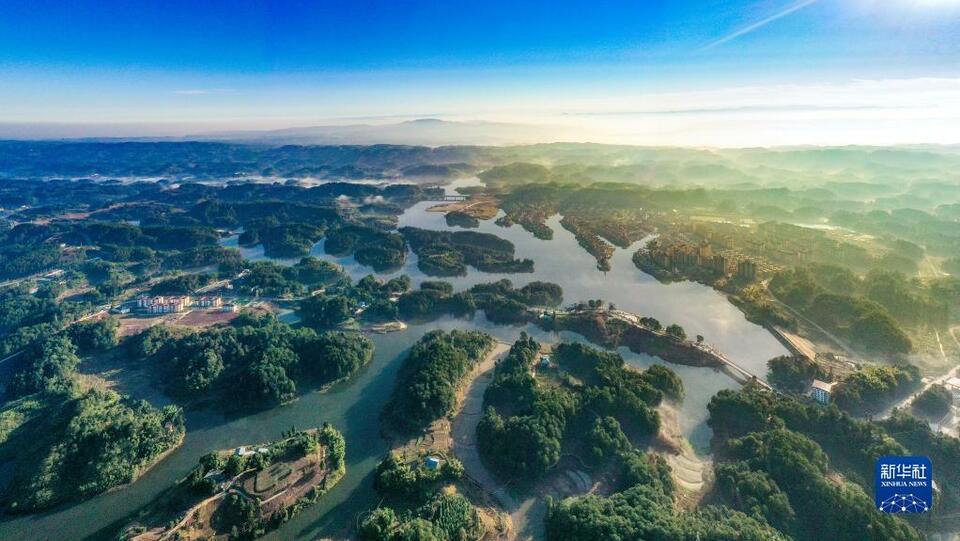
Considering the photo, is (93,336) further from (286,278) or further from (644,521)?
(644,521)

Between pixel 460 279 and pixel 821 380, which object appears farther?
pixel 460 279

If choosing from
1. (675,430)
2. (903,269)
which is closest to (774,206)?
(903,269)

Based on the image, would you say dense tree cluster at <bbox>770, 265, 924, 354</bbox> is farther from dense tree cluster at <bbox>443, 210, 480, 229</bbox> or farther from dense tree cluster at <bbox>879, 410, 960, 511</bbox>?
dense tree cluster at <bbox>443, 210, 480, 229</bbox>

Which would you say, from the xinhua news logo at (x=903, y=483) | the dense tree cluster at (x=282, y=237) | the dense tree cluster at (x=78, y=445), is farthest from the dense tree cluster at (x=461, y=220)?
the xinhua news logo at (x=903, y=483)

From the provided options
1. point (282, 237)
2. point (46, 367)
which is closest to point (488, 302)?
point (46, 367)

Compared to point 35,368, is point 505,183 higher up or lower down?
higher up

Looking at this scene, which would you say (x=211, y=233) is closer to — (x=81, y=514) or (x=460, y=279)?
(x=460, y=279)

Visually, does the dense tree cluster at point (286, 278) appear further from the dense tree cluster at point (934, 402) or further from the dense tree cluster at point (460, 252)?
the dense tree cluster at point (934, 402)

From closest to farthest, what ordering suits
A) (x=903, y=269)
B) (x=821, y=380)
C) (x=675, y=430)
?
(x=675, y=430) < (x=821, y=380) < (x=903, y=269)
